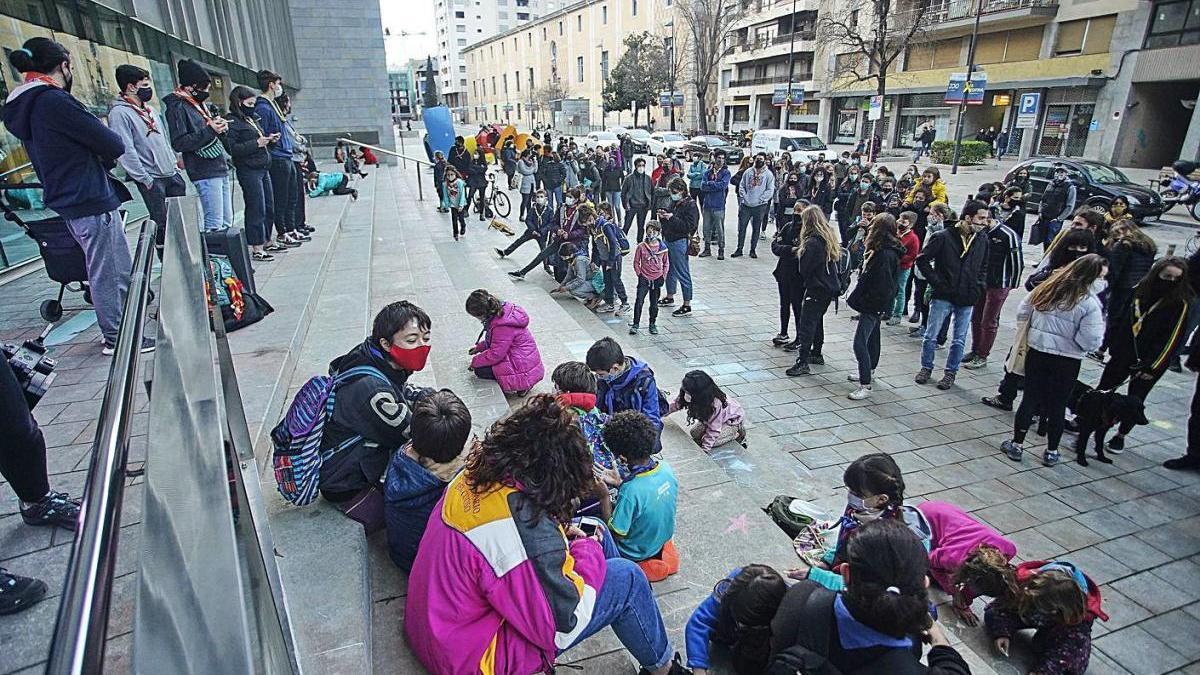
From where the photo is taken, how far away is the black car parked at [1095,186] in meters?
15.9

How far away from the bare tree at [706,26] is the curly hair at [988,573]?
4756 centimetres

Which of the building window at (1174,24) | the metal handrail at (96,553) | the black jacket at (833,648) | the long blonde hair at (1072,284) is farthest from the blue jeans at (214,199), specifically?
the building window at (1174,24)

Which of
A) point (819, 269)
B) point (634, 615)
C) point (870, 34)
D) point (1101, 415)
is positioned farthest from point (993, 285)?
point (870, 34)

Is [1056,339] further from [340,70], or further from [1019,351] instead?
[340,70]

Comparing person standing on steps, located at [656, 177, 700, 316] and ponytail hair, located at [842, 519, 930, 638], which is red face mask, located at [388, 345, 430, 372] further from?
person standing on steps, located at [656, 177, 700, 316]

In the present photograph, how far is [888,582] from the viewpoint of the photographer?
223 cm

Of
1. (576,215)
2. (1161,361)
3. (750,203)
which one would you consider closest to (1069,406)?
(1161,361)

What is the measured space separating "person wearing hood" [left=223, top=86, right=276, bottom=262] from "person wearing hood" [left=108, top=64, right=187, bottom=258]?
118 cm

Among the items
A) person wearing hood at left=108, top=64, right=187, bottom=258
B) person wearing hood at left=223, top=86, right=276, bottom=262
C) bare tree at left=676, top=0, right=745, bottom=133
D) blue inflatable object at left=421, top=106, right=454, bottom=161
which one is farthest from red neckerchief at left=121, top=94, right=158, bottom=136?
bare tree at left=676, top=0, right=745, bottom=133

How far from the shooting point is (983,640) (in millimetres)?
3629

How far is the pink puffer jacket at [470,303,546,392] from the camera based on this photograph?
5.54m

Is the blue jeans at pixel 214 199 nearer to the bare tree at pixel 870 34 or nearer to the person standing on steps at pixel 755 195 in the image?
the person standing on steps at pixel 755 195

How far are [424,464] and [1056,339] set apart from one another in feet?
16.7

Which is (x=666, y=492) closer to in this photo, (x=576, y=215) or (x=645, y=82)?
(x=576, y=215)
